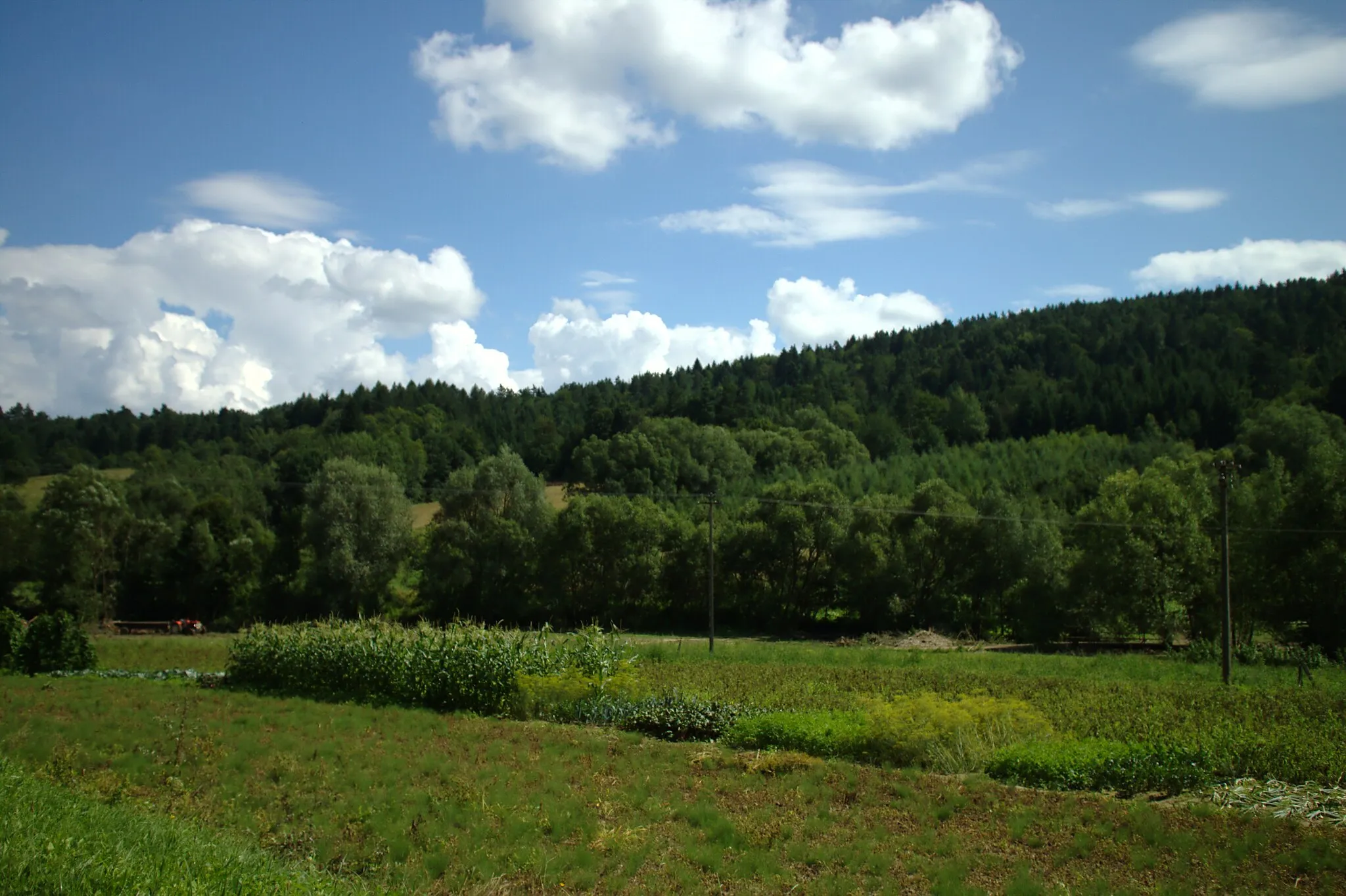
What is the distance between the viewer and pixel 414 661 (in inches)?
855

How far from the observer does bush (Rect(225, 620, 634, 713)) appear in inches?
825

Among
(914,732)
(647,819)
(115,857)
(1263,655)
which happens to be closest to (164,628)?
(647,819)

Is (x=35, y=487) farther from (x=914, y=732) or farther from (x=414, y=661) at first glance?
(x=914, y=732)

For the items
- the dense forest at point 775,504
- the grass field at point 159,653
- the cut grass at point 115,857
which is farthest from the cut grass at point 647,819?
the dense forest at point 775,504

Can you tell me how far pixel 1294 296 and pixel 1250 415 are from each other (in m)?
37.8

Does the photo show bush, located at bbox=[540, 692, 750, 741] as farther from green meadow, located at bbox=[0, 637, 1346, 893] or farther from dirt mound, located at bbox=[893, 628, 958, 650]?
dirt mound, located at bbox=[893, 628, 958, 650]

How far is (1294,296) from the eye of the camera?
102 meters

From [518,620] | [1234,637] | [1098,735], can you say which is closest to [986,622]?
[1234,637]

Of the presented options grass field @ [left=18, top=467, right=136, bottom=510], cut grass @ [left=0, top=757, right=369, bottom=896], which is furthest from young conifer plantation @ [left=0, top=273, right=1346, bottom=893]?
grass field @ [left=18, top=467, right=136, bottom=510]

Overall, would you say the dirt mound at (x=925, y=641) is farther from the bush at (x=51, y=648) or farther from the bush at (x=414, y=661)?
the bush at (x=51, y=648)

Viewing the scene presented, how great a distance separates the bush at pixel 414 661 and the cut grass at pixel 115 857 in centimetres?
1311

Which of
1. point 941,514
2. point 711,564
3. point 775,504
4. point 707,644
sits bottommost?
point 707,644

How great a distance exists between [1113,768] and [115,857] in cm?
1238

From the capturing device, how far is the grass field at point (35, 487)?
5606 cm
